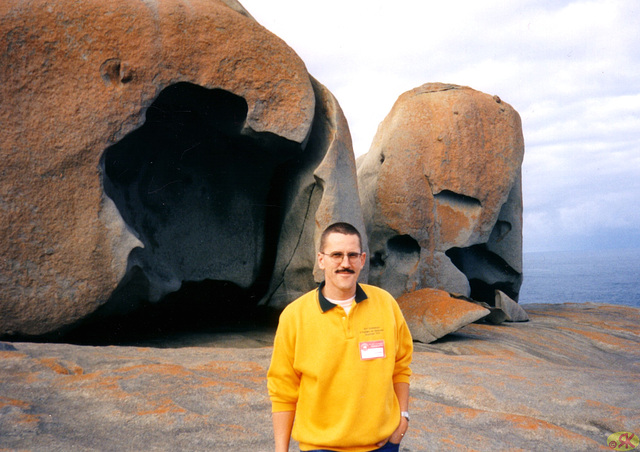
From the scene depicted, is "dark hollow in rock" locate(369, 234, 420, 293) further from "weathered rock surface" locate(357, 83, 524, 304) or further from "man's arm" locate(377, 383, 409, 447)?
"man's arm" locate(377, 383, 409, 447)

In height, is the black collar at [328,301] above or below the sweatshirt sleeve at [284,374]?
above

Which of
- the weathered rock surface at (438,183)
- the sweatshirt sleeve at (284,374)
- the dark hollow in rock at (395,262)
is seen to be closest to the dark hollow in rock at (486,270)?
the weathered rock surface at (438,183)

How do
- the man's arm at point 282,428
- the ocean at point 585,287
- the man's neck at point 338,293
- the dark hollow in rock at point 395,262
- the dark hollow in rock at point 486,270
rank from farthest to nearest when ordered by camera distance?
the ocean at point 585,287
the dark hollow in rock at point 486,270
the dark hollow in rock at point 395,262
the man's neck at point 338,293
the man's arm at point 282,428

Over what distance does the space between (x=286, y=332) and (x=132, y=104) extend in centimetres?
372

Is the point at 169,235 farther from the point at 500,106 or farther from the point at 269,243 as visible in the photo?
the point at 500,106

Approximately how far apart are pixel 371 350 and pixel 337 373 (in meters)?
0.13

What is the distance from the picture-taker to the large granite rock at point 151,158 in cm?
463

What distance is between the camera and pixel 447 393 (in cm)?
376

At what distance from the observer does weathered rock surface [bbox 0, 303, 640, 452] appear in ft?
9.05

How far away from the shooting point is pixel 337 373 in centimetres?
174

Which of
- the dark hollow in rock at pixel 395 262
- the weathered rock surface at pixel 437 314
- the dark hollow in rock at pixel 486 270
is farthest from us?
the dark hollow in rock at pixel 486 270

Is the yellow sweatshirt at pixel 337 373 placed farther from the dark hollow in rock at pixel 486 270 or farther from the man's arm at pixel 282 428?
the dark hollow in rock at pixel 486 270

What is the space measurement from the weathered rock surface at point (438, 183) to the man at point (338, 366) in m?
5.90

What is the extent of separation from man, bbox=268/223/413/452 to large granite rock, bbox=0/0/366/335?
3328 millimetres
